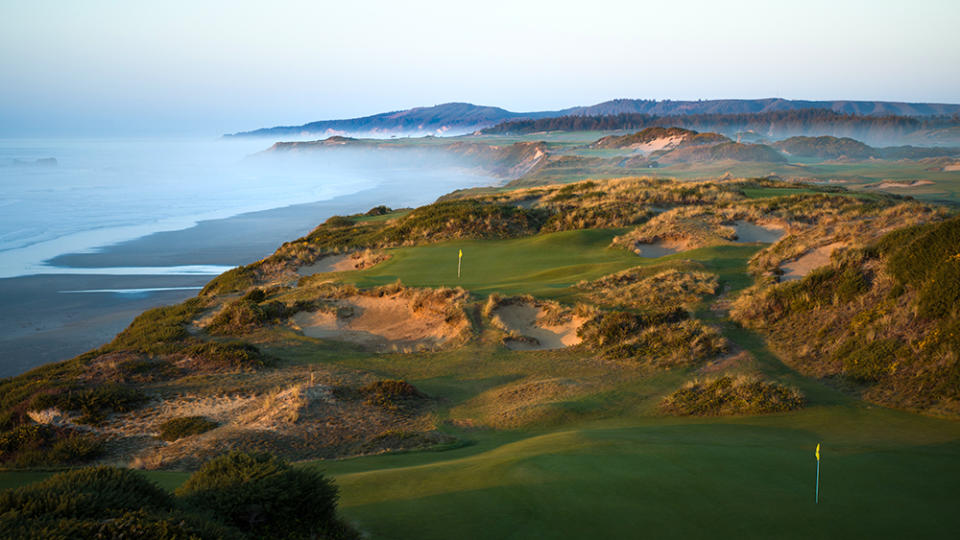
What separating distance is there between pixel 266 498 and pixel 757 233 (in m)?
21.9

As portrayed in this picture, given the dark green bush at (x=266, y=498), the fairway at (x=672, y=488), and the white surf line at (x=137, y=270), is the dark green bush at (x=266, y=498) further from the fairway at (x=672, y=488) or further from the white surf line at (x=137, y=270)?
the white surf line at (x=137, y=270)

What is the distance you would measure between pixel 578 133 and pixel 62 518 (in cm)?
14523

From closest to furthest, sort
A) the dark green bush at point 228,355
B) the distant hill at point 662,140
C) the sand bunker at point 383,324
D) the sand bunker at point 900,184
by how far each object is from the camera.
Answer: the dark green bush at point 228,355, the sand bunker at point 383,324, the sand bunker at point 900,184, the distant hill at point 662,140

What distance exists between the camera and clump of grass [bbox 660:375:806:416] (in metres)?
9.56

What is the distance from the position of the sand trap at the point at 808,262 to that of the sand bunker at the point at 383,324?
8.00 metres

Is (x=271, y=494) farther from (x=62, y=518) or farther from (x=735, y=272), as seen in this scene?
(x=735, y=272)

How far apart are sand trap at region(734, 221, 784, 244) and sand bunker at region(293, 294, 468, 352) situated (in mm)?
12266

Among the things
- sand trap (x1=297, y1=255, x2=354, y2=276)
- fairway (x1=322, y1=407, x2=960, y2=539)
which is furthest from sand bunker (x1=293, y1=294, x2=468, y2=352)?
fairway (x1=322, y1=407, x2=960, y2=539)

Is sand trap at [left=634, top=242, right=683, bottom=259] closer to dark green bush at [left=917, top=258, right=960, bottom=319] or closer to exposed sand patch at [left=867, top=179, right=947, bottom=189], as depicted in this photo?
dark green bush at [left=917, top=258, right=960, bottom=319]

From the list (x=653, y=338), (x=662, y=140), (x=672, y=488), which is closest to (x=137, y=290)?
(x=653, y=338)

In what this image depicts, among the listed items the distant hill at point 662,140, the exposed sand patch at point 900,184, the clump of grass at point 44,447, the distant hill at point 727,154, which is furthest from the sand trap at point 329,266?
the distant hill at point 662,140

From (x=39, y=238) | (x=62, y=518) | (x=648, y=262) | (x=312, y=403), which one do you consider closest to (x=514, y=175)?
(x=39, y=238)

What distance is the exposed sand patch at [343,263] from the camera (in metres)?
24.0

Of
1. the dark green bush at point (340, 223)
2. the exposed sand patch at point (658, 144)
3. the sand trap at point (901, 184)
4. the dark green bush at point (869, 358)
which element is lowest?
the dark green bush at point (869, 358)
